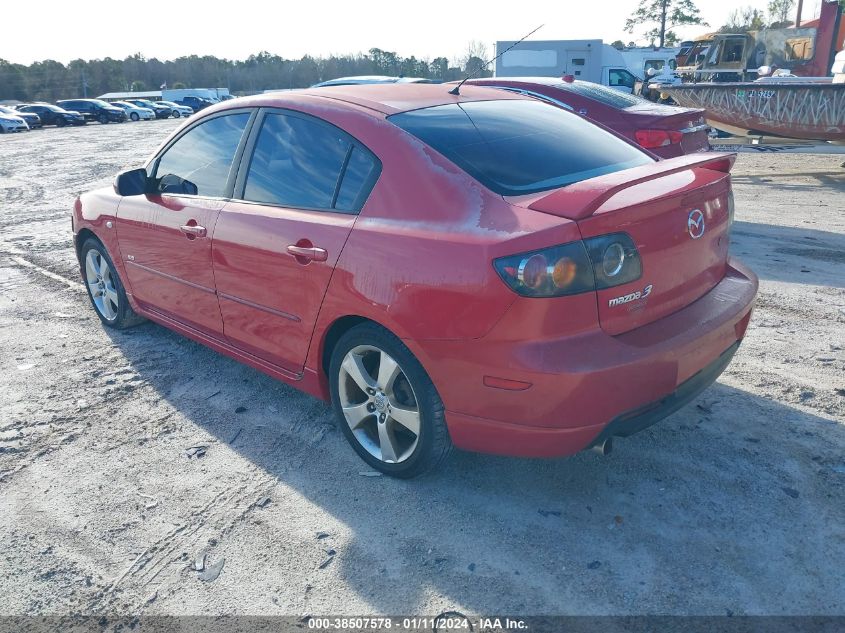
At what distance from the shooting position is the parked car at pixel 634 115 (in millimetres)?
7184

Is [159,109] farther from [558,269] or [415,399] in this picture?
[558,269]

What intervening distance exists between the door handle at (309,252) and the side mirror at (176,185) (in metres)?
1.11

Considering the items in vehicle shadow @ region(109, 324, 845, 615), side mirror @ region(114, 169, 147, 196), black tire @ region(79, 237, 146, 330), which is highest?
side mirror @ region(114, 169, 147, 196)

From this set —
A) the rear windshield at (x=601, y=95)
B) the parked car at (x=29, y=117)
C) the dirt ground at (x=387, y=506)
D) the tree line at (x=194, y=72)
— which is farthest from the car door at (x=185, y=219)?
the tree line at (x=194, y=72)

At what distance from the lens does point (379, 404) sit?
3.08 metres

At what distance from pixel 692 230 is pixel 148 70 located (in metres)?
92.2

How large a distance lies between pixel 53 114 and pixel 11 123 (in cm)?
573

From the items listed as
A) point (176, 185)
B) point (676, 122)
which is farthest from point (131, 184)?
point (676, 122)

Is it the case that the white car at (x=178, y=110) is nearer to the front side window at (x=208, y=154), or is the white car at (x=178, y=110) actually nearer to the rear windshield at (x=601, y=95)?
the rear windshield at (x=601, y=95)

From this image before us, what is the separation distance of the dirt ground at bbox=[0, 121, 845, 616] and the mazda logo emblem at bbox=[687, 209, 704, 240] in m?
1.05

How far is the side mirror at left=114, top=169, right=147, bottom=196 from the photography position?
424 centimetres

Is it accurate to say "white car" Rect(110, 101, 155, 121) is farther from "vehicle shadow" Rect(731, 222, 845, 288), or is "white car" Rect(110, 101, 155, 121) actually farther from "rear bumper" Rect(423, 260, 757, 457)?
"rear bumper" Rect(423, 260, 757, 457)

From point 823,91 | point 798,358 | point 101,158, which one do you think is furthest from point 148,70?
point 798,358

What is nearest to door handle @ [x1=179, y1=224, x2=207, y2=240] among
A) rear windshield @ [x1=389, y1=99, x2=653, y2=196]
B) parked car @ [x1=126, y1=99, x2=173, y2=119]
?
rear windshield @ [x1=389, y1=99, x2=653, y2=196]
